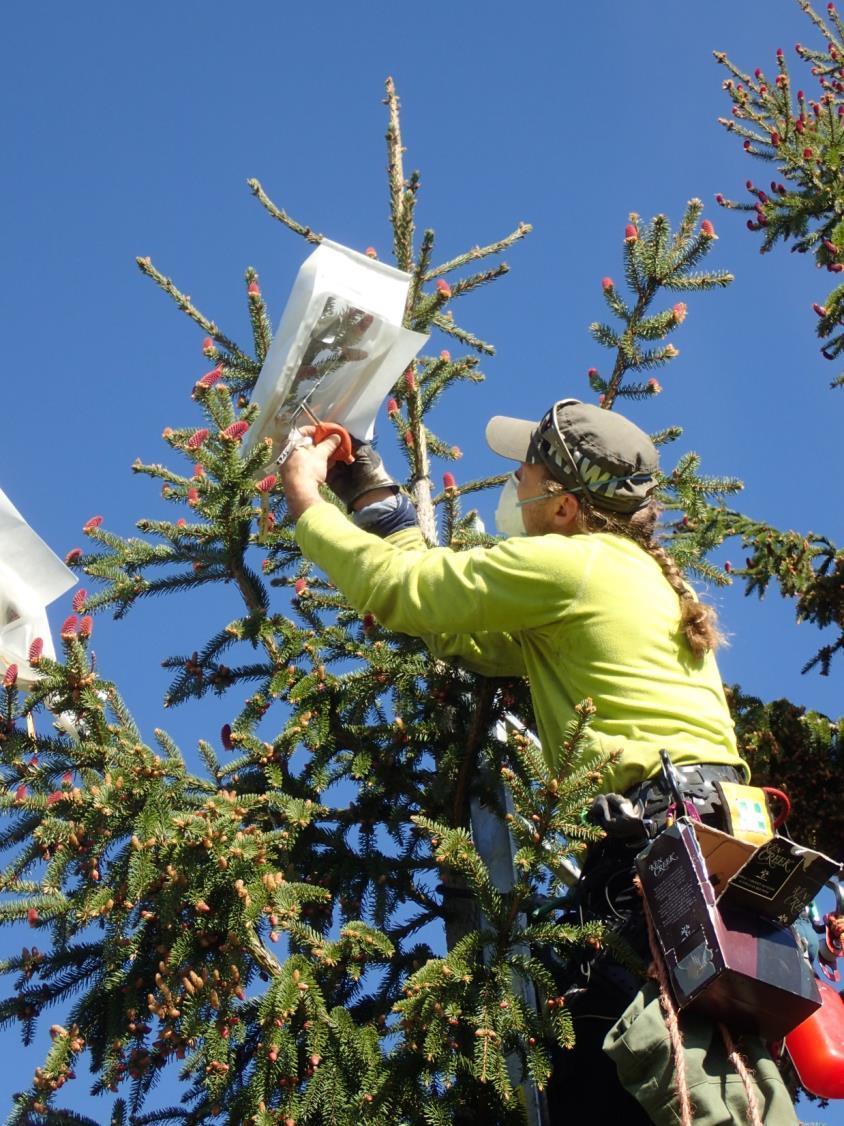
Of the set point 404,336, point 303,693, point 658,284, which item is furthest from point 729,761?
point 658,284

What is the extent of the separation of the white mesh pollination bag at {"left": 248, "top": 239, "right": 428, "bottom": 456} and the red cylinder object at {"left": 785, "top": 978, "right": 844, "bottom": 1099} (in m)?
2.37

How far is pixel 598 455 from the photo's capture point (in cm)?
421

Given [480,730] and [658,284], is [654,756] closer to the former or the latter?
[480,730]

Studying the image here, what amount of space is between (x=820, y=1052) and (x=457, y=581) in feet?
5.05

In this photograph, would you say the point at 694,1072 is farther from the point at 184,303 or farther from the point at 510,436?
the point at 184,303

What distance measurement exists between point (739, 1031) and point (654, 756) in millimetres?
746

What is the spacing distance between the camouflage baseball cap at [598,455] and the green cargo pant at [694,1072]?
1.62 m

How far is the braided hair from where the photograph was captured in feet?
13.0

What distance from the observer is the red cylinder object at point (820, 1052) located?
3.36 meters

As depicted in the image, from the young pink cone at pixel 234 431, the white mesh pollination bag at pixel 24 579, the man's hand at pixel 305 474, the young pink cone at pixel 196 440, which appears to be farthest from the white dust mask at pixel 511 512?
the white mesh pollination bag at pixel 24 579

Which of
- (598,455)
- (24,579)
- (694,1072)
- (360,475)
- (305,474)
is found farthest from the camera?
(24,579)

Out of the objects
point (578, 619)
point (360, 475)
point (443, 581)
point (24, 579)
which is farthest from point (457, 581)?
point (24, 579)

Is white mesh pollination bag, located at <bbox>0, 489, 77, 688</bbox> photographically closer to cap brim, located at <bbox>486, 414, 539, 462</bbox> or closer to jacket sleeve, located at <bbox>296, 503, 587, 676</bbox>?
jacket sleeve, located at <bbox>296, 503, 587, 676</bbox>

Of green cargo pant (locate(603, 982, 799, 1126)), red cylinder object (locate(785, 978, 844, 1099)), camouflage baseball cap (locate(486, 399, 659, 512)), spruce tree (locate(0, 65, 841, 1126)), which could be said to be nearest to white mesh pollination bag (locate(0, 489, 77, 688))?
spruce tree (locate(0, 65, 841, 1126))
